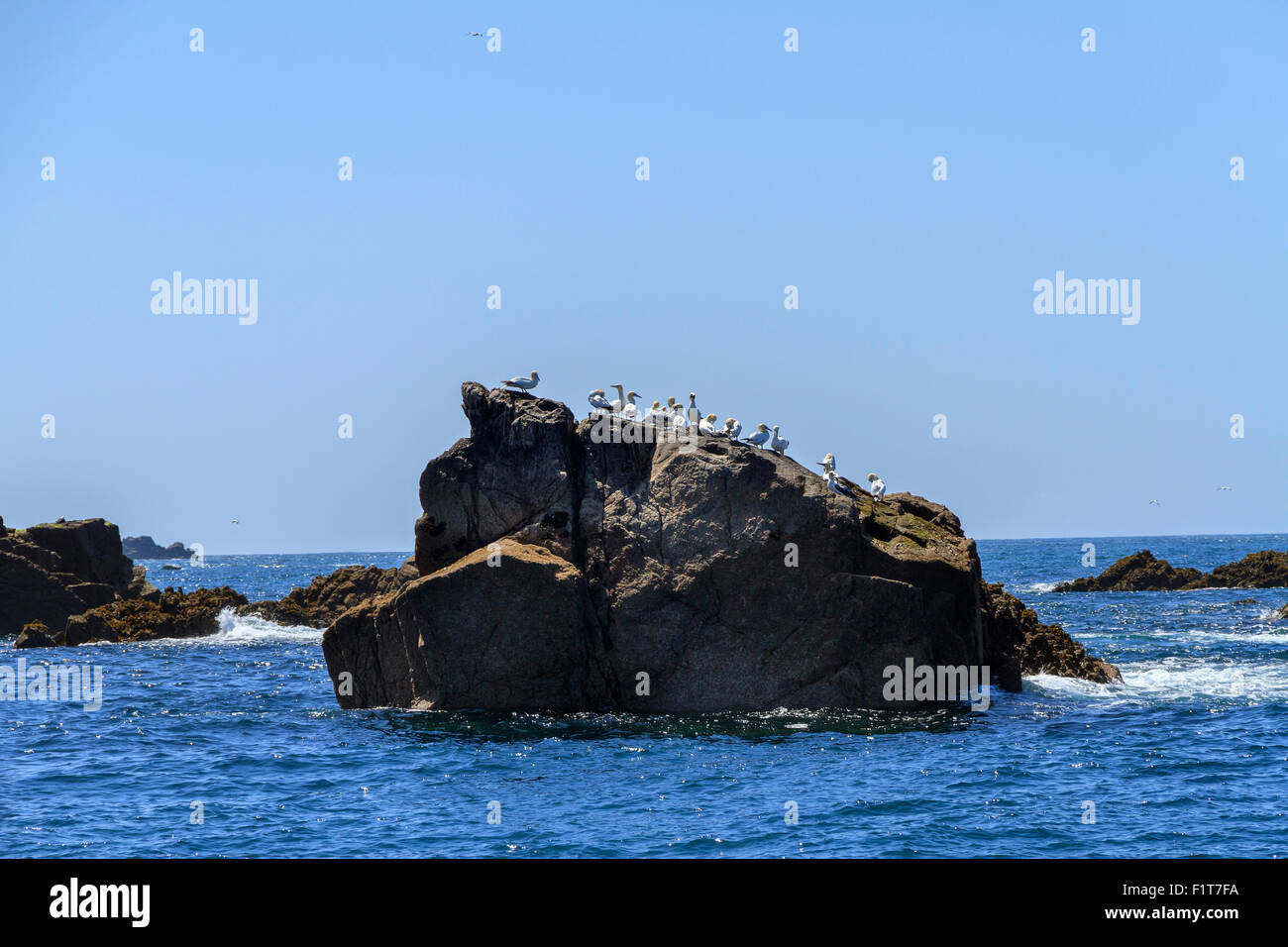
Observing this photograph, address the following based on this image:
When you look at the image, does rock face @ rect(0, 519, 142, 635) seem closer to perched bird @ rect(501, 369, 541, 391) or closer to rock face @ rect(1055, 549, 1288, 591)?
perched bird @ rect(501, 369, 541, 391)

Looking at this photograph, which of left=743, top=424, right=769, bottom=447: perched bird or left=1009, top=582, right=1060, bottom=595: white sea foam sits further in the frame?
left=1009, top=582, right=1060, bottom=595: white sea foam

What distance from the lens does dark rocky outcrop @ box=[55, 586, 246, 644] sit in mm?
52375

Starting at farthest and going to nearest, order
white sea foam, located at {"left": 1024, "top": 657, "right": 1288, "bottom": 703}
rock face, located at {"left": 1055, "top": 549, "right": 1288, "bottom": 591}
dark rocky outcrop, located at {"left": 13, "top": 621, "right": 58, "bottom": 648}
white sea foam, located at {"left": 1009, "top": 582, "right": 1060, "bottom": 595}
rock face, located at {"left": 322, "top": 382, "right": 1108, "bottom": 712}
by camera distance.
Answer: white sea foam, located at {"left": 1009, "top": 582, "right": 1060, "bottom": 595} < rock face, located at {"left": 1055, "top": 549, "right": 1288, "bottom": 591} < dark rocky outcrop, located at {"left": 13, "top": 621, "right": 58, "bottom": 648} < white sea foam, located at {"left": 1024, "top": 657, "right": 1288, "bottom": 703} < rock face, located at {"left": 322, "top": 382, "right": 1108, "bottom": 712}

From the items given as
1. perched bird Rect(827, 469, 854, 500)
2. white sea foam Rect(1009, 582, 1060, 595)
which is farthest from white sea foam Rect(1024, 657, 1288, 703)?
white sea foam Rect(1009, 582, 1060, 595)

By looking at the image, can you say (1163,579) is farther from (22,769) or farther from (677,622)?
(22,769)

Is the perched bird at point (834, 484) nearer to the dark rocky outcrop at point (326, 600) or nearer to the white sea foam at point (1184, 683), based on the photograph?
the white sea foam at point (1184, 683)

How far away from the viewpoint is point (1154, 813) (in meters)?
19.8

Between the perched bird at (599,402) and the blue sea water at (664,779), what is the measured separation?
25.6ft

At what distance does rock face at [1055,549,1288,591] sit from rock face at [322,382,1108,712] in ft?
198

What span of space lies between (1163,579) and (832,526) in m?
65.1

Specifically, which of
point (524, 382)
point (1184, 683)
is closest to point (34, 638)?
point (524, 382)

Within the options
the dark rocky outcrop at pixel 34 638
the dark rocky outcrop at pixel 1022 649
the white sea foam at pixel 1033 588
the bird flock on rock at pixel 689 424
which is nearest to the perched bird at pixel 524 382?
the bird flock on rock at pixel 689 424

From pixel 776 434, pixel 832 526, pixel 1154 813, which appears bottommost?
pixel 1154 813
